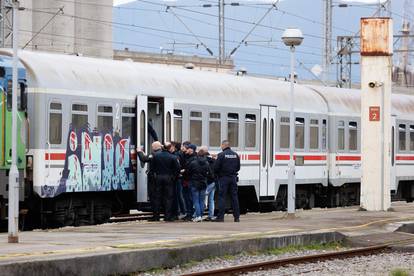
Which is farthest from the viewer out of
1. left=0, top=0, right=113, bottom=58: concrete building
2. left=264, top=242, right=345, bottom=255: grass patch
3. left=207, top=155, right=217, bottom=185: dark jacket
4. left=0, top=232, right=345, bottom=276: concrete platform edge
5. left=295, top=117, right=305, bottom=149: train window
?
left=0, top=0, right=113, bottom=58: concrete building

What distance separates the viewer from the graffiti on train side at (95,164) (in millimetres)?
22609

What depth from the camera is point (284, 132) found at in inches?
1215

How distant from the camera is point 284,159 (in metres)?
30.7

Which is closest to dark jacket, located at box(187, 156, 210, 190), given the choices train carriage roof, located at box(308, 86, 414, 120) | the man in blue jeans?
the man in blue jeans

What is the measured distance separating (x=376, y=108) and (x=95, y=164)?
909cm

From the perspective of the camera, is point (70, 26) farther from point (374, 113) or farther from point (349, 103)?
point (374, 113)

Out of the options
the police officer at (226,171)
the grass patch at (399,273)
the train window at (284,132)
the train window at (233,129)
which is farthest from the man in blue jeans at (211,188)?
the grass patch at (399,273)

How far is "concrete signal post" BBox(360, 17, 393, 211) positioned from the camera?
1151 inches

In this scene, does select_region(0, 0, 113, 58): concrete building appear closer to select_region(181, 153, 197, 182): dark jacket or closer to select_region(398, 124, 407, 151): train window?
select_region(398, 124, 407, 151): train window

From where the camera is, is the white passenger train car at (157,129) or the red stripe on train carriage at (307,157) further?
the red stripe on train carriage at (307,157)

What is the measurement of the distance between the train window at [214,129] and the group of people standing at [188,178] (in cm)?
253

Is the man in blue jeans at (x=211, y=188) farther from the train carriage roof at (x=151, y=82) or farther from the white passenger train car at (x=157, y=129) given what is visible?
the train carriage roof at (x=151, y=82)

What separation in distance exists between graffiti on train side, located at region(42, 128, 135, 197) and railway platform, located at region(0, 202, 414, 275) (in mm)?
→ 1251

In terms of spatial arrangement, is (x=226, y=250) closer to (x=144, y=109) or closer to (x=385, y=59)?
(x=144, y=109)
